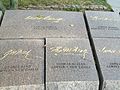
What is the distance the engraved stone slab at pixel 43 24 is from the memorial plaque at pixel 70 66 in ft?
0.49

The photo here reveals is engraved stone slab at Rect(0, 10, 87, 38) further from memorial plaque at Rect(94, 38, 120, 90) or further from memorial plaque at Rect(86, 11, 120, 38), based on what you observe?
memorial plaque at Rect(94, 38, 120, 90)

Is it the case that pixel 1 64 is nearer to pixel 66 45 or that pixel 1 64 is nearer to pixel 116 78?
pixel 66 45

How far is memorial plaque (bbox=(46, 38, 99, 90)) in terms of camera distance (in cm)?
184

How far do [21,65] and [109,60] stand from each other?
0.66 meters

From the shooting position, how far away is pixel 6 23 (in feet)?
8.15

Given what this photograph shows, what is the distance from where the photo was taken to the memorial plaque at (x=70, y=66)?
1837 mm

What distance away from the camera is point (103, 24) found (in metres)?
2.58

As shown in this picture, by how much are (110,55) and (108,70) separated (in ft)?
0.63

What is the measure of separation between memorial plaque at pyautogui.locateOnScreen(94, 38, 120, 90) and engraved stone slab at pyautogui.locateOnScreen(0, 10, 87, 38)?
8.3 inches

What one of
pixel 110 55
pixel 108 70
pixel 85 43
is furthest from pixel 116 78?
pixel 85 43
